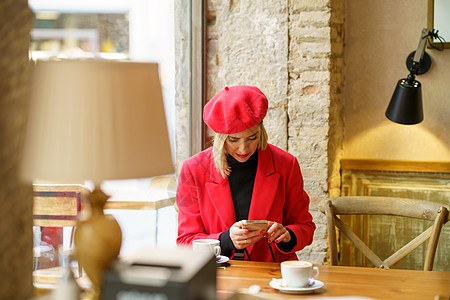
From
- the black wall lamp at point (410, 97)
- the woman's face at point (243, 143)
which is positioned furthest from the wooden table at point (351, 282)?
the black wall lamp at point (410, 97)

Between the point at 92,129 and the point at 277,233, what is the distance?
3.98ft

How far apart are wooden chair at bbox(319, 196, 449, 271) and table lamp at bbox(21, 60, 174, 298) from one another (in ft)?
4.85

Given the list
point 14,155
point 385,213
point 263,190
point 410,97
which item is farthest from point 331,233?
point 14,155

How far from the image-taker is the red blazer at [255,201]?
2.21 m

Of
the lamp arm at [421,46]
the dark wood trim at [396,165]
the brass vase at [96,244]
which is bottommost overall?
the dark wood trim at [396,165]

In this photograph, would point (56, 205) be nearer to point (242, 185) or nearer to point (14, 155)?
point (242, 185)

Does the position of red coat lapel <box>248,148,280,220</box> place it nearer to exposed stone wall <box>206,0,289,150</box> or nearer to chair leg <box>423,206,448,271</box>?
chair leg <box>423,206,448,271</box>

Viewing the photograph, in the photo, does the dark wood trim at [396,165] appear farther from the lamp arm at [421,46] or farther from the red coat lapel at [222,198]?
the red coat lapel at [222,198]

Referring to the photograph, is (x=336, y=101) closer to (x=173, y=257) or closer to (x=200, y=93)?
(x=200, y=93)

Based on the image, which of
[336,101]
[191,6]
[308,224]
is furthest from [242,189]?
[191,6]

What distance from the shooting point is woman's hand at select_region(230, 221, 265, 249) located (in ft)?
6.47

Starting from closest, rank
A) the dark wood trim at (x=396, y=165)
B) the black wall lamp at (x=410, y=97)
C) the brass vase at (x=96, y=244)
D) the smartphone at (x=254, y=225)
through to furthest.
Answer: the brass vase at (x=96, y=244) < the smartphone at (x=254, y=225) < the black wall lamp at (x=410, y=97) < the dark wood trim at (x=396, y=165)

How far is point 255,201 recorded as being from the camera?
226cm

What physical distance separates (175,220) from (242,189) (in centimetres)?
100
